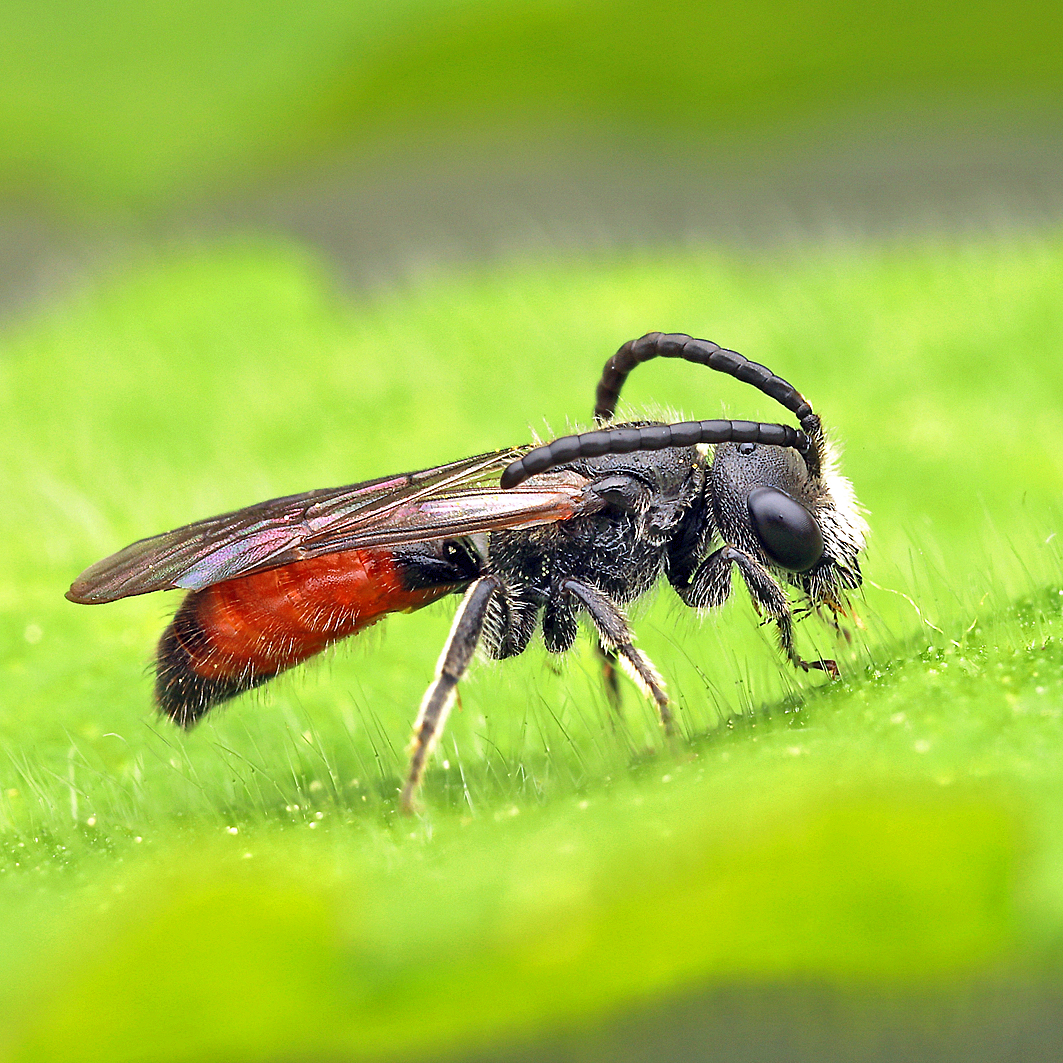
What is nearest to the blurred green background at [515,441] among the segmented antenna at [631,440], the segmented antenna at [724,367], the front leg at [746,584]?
the front leg at [746,584]

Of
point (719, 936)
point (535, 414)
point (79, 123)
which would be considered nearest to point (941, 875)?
point (719, 936)

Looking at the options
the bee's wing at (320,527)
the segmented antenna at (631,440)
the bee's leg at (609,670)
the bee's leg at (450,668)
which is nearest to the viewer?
the bee's leg at (450,668)

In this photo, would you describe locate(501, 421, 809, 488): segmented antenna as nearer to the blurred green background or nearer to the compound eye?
the compound eye

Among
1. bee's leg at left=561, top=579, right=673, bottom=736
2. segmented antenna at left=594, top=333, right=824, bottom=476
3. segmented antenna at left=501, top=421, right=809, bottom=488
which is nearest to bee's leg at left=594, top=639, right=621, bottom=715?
bee's leg at left=561, top=579, right=673, bottom=736

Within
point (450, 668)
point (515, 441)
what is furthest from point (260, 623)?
point (515, 441)

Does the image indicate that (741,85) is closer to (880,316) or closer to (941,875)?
(880,316)

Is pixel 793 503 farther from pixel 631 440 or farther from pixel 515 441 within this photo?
pixel 515 441

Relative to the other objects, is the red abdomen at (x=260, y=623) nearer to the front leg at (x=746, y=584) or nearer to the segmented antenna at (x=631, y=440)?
the segmented antenna at (x=631, y=440)
